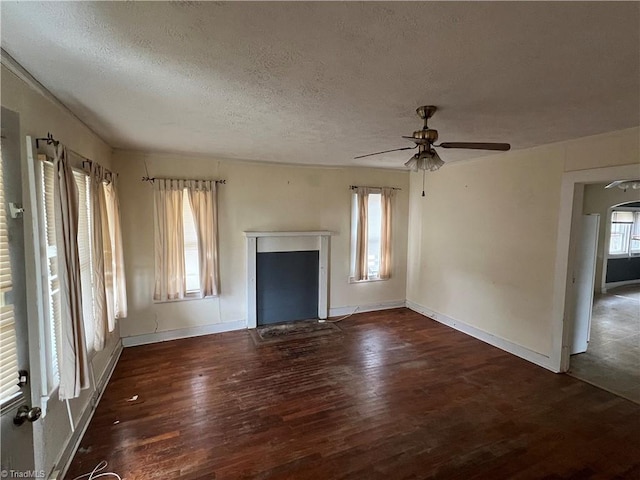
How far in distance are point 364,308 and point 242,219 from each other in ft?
8.85

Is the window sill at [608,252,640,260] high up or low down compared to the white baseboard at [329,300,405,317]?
up

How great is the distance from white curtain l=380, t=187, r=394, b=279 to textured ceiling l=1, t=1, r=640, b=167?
103 inches

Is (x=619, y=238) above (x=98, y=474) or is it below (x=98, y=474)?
above

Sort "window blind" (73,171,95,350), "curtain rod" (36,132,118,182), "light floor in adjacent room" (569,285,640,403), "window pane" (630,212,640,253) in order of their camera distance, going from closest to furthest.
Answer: "curtain rod" (36,132,118,182) → "window blind" (73,171,95,350) → "light floor in adjacent room" (569,285,640,403) → "window pane" (630,212,640,253)

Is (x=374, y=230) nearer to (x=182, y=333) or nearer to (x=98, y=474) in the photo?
(x=182, y=333)

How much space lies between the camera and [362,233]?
5.35 meters

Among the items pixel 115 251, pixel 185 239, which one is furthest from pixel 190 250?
pixel 115 251

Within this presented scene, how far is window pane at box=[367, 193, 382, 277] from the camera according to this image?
18.1 feet

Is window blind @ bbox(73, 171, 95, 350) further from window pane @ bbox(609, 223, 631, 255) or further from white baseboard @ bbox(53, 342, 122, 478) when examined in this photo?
window pane @ bbox(609, 223, 631, 255)

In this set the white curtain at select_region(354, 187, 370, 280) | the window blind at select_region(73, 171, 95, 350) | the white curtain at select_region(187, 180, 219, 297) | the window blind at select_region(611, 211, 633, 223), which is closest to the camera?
the window blind at select_region(73, 171, 95, 350)

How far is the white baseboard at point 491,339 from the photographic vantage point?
3.68 meters

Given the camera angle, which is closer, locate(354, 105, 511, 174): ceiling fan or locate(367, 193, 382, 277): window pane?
locate(354, 105, 511, 174): ceiling fan

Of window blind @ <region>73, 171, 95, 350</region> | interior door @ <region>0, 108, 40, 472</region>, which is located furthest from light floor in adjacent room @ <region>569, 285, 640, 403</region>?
window blind @ <region>73, 171, 95, 350</region>

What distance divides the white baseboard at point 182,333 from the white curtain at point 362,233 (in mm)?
2137
